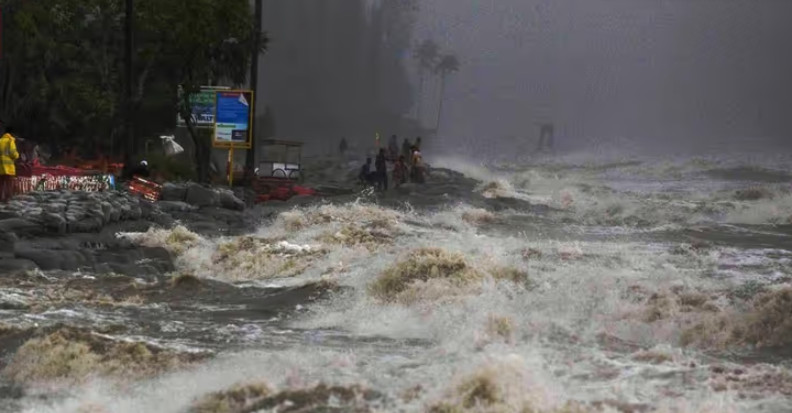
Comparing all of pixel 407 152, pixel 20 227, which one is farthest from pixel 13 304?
pixel 407 152

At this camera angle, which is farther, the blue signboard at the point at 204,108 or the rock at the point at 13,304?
the blue signboard at the point at 204,108

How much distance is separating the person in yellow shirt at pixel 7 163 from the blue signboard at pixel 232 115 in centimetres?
1104

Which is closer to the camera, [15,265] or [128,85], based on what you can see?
[15,265]

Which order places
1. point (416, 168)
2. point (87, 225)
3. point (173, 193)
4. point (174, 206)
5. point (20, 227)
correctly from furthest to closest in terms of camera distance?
point (416, 168) < point (173, 193) < point (174, 206) < point (87, 225) < point (20, 227)

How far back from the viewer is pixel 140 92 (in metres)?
30.9

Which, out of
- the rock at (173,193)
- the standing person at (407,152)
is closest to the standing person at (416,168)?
the standing person at (407,152)

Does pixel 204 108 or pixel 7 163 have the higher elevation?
pixel 204 108

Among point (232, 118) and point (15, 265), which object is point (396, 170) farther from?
point (15, 265)

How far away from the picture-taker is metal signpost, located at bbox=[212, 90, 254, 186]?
28594 millimetres

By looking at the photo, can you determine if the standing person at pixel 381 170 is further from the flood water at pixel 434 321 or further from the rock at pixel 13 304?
the rock at pixel 13 304

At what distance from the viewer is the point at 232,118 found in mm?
28719

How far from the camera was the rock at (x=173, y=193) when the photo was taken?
22719 mm

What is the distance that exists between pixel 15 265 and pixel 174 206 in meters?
7.68

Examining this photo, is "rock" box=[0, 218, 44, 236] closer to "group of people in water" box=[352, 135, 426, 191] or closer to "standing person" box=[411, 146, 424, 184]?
"group of people in water" box=[352, 135, 426, 191]
